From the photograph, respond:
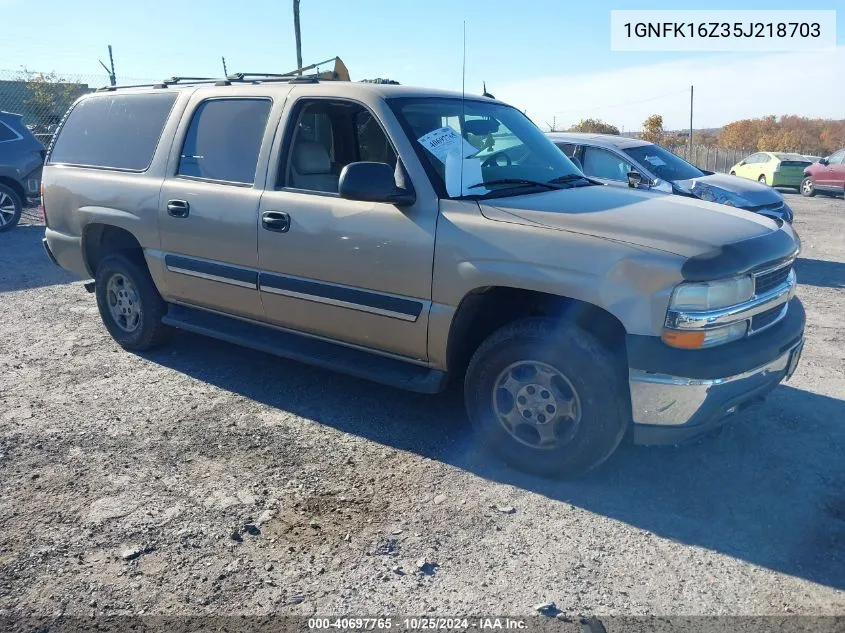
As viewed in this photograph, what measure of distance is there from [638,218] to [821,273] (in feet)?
20.9

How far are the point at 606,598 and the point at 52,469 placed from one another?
9.28 feet

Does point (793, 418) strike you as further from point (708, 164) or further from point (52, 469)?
point (708, 164)

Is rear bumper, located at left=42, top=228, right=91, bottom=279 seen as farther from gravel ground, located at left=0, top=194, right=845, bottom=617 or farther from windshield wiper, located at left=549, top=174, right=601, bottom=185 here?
windshield wiper, located at left=549, top=174, right=601, bottom=185

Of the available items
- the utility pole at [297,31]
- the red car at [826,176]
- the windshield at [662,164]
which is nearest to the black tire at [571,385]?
the windshield at [662,164]

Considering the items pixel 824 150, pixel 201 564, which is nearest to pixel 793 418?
pixel 201 564

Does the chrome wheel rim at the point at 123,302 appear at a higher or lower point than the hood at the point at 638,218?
lower

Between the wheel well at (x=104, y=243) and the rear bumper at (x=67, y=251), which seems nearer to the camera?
the wheel well at (x=104, y=243)

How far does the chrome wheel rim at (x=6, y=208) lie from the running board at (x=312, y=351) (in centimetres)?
829

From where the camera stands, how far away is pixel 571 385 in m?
3.30

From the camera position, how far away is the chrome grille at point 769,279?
3.31m

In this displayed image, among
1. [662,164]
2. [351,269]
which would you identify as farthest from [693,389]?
[662,164]

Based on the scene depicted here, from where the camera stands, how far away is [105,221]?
16.8 ft

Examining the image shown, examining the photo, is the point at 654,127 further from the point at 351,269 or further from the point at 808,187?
the point at 351,269

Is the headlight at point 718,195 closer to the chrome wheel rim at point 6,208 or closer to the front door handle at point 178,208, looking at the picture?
the front door handle at point 178,208
